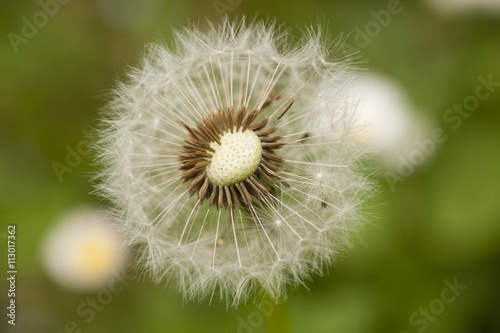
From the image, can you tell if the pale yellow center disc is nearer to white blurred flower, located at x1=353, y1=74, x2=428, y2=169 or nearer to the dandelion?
the dandelion

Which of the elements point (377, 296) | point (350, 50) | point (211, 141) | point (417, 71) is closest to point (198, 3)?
point (350, 50)

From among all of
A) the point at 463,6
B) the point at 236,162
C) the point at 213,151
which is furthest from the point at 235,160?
the point at 463,6

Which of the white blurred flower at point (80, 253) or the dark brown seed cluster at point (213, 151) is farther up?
the white blurred flower at point (80, 253)

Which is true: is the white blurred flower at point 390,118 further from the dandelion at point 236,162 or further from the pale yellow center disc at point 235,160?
the pale yellow center disc at point 235,160

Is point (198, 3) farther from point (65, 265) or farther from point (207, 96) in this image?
point (65, 265)

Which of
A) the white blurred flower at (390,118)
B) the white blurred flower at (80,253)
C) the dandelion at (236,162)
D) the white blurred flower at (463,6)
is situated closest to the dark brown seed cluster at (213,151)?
the dandelion at (236,162)
